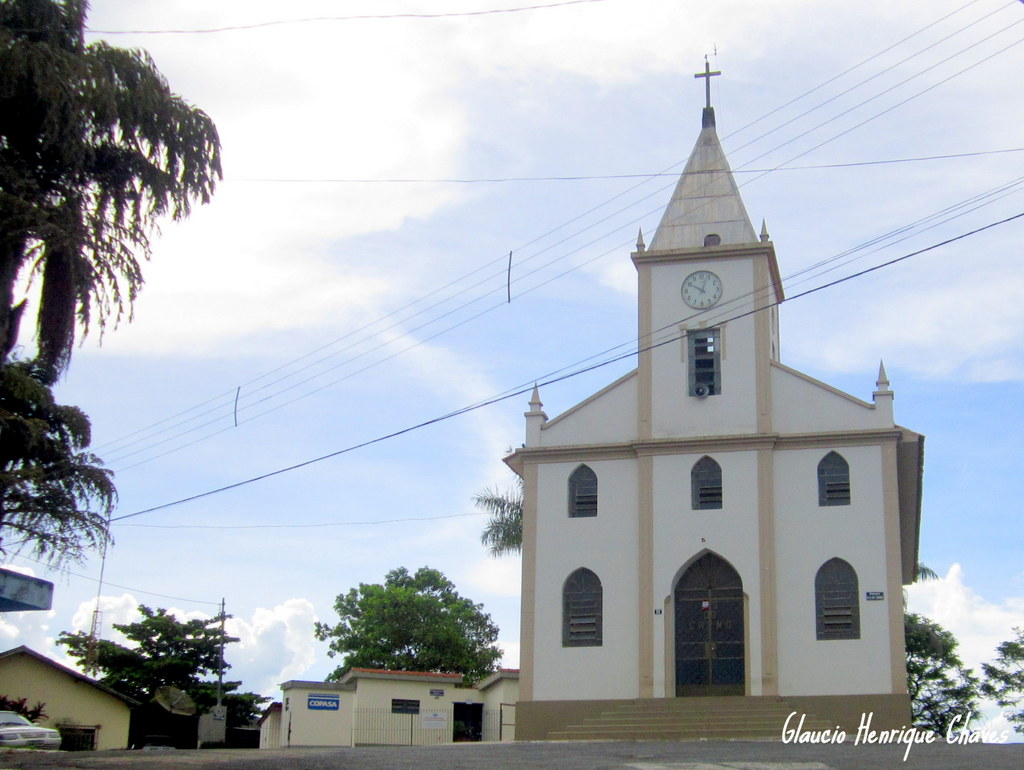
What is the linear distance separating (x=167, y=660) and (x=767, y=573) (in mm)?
25832

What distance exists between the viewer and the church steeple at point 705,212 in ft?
102

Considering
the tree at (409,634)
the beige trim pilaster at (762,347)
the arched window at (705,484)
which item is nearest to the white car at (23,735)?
the arched window at (705,484)

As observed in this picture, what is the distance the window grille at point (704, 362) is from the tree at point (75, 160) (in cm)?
1492

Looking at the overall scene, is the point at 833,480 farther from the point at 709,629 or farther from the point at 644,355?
the point at 644,355

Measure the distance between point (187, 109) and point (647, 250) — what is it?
15.7 m

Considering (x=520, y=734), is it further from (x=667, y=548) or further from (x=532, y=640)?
(x=667, y=548)

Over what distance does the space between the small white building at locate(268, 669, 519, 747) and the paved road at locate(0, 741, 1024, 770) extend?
12.1 m

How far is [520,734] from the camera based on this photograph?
28.3 m

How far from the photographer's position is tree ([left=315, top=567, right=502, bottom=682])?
5125 cm

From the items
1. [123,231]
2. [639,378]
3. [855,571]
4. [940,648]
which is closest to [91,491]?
[639,378]

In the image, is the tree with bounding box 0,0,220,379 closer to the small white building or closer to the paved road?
the paved road

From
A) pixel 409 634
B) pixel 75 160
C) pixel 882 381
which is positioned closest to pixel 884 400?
pixel 882 381

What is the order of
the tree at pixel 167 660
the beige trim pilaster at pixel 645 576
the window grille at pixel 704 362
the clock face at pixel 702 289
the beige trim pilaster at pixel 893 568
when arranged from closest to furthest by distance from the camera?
the beige trim pilaster at pixel 893 568 < the beige trim pilaster at pixel 645 576 < the window grille at pixel 704 362 < the clock face at pixel 702 289 < the tree at pixel 167 660

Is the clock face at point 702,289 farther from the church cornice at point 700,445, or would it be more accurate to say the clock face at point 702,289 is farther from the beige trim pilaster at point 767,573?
the beige trim pilaster at point 767,573
